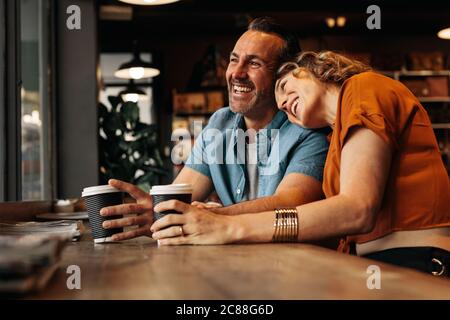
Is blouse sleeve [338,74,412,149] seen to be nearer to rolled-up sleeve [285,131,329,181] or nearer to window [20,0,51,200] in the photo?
rolled-up sleeve [285,131,329,181]

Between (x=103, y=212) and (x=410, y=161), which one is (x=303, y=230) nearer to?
(x=410, y=161)

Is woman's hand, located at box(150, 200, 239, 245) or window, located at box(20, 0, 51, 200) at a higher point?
window, located at box(20, 0, 51, 200)

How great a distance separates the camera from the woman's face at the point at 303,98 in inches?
78.6

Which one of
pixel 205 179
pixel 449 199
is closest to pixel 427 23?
pixel 205 179

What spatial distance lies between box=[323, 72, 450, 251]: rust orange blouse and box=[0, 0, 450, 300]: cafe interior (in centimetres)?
25

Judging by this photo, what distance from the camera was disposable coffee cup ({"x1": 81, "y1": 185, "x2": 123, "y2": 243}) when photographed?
1.60 meters

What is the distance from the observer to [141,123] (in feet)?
19.5

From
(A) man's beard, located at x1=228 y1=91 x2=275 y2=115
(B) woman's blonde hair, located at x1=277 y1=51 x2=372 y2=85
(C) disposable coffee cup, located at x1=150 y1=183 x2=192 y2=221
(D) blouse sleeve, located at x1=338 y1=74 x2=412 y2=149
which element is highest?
(B) woman's blonde hair, located at x1=277 y1=51 x2=372 y2=85

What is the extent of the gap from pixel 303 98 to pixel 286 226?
2.21ft

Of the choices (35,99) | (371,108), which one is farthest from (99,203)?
(35,99)

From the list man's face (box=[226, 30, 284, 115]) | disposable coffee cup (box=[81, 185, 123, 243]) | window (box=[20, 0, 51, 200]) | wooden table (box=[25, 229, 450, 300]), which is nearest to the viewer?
wooden table (box=[25, 229, 450, 300])

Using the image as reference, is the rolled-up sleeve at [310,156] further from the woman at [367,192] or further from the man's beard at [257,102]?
the man's beard at [257,102]

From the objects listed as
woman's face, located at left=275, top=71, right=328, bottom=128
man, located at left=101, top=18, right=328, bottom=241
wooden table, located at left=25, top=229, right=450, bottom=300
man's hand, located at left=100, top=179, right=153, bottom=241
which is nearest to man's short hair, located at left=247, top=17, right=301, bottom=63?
man, located at left=101, top=18, right=328, bottom=241
